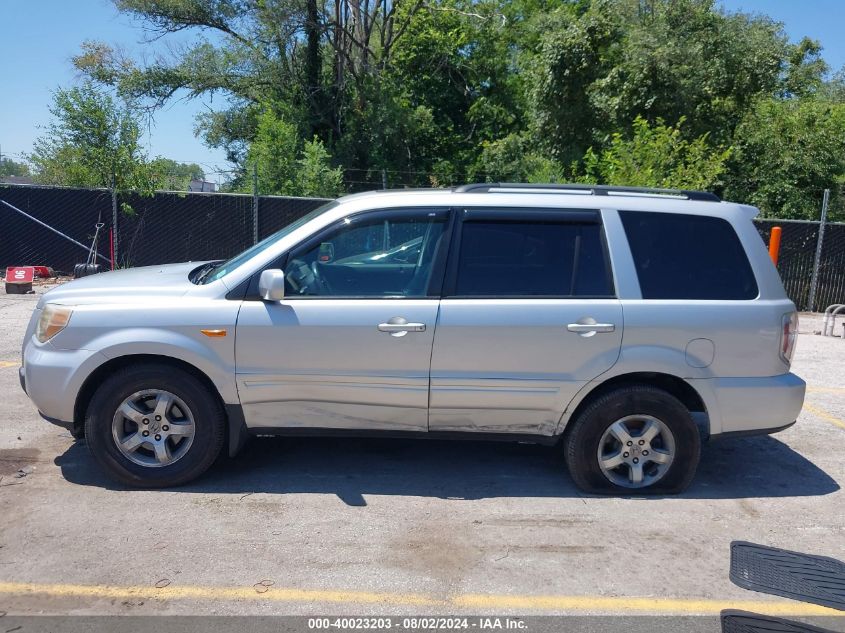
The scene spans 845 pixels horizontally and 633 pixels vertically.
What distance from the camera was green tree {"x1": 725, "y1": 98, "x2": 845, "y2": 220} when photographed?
17.9 meters

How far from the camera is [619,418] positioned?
15.4 feet

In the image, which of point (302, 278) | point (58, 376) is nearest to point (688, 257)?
point (302, 278)

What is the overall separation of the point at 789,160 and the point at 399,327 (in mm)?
16850

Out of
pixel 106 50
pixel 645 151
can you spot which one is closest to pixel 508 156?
pixel 645 151

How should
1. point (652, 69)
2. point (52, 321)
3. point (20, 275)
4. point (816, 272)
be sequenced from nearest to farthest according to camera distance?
1. point (52, 321)
2. point (20, 275)
3. point (816, 272)
4. point (652, 69)

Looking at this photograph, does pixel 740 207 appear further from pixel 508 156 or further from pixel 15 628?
pixel 508 156

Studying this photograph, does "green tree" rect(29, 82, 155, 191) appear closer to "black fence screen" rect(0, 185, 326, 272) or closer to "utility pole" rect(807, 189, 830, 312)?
"black fence screen" rect(0, 185, 326, 272)

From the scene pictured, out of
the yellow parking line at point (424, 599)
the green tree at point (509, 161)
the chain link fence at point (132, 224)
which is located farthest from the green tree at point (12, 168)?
the yellow parking line at point (424, 599)

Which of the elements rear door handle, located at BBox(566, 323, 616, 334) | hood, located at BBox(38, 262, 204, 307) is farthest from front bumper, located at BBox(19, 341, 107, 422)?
rear door handle, located at BBox(566, 323, 616, 334)

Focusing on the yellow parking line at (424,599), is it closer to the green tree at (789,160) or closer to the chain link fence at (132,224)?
the chain link fence at (132,224)

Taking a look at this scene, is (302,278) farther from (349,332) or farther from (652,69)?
(652,69)

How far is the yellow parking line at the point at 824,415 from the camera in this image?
6.70m

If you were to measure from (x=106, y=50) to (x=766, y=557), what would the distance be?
81.4ft

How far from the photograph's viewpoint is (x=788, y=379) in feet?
15.8
